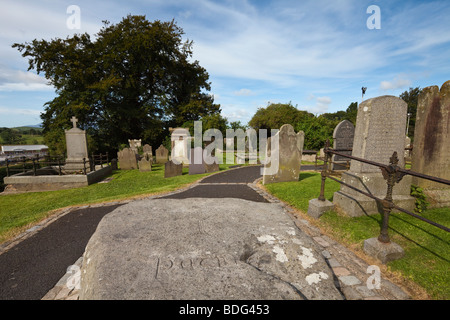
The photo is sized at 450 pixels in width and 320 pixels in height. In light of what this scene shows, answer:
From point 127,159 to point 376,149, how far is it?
15067mm

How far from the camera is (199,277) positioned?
204 cm

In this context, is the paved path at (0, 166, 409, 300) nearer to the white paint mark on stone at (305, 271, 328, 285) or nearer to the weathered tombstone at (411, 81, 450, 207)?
the white paint mark on stone at (305, 271, 328, 285)

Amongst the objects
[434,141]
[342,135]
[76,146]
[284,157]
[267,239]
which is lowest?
[267,239]

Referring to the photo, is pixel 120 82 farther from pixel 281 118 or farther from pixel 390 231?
pixel 390 231

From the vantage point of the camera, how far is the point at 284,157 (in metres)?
8.38

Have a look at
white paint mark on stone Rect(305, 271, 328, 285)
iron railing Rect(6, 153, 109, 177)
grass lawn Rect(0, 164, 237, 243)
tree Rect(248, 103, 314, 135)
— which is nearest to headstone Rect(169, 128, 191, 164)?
grass lawn Rect(0, 164, 237, 243)

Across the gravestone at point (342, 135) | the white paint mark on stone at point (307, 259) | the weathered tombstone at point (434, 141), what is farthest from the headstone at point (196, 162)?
the white paint mark on stone at point (307, 259)

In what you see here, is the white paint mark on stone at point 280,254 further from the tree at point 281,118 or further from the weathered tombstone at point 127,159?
the tree at point 281,118

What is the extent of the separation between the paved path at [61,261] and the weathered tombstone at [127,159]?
32.7 ft

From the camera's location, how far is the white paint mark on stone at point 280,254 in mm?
2445

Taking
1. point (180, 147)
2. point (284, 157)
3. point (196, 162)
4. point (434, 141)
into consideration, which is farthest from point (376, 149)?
point (180, 147)

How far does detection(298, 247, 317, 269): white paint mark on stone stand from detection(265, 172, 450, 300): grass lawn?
126cm
